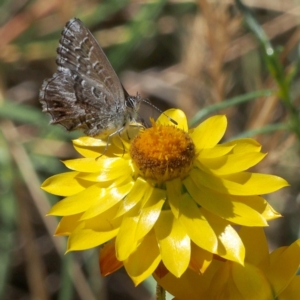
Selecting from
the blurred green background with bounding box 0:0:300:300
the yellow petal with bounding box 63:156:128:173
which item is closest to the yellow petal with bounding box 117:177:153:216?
the yellow petal with bounding box 63:156:128:173

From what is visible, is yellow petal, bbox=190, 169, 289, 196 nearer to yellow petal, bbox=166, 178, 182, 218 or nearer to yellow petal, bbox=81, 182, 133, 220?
yellow petal, bbox=166, 178, 182, 218

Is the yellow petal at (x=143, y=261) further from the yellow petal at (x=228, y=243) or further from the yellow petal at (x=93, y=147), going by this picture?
the yellow petal at (x=93, y=147)

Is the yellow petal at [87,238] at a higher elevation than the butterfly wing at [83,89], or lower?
lower

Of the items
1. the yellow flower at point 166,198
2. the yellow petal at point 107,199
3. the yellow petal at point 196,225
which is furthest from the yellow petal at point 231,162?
the yellow petal at point 107,199

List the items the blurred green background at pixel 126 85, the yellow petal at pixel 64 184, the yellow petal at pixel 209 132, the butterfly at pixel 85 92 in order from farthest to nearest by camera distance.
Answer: the blurred green background at pixel 126 85
the butterfly at pixel 85 92
the yellow petal at pixel 209 132
the yellow petal at pixel 64 184

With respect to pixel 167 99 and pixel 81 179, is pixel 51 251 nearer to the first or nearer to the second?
pixel 167 99

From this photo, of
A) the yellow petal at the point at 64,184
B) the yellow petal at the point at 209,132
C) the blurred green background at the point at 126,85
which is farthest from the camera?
the blurred green background at the point at 126,85
